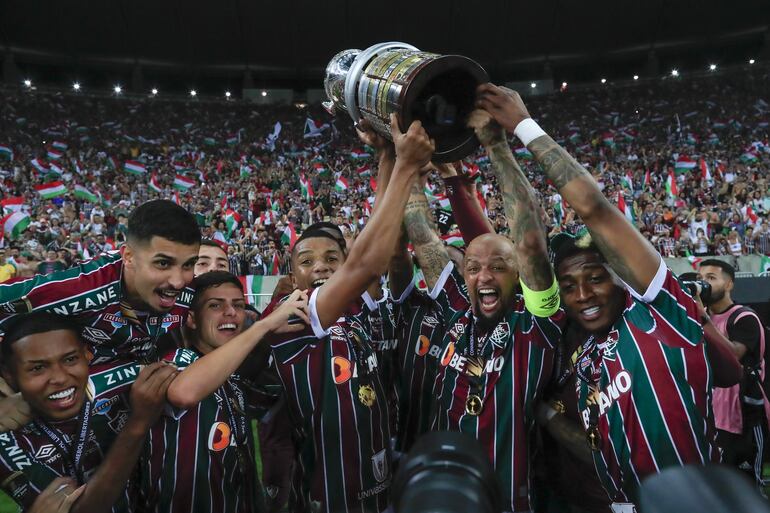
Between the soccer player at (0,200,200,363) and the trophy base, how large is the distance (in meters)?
1.05

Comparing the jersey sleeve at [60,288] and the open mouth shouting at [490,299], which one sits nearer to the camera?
the jersey sleeve at [60,288]

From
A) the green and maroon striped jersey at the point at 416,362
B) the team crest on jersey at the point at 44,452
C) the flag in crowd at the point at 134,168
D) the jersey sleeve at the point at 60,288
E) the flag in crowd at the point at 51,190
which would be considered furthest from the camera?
the flag in crowd at the point at 134,168

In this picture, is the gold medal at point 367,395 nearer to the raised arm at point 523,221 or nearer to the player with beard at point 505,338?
the player with beard at point 505,338

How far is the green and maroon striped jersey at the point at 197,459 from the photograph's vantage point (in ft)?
7.24

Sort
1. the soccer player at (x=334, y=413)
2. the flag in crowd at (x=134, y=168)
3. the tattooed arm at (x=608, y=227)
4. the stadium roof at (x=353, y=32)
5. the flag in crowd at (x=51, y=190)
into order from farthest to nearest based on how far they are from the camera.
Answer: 1. the stadium roof at (x=353, y=32)
2. the flag in crowd at (x=134, y=168)
3. the flag in crowd at (x=51, y=190)
4. the soccer player at (x=334, y=413)
5. the tattooed arm at (x=608, y=227)

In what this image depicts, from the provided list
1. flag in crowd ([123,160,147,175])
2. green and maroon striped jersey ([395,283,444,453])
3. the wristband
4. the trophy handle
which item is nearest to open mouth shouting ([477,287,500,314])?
green and maroon striped jersey ([395,283,444,453])

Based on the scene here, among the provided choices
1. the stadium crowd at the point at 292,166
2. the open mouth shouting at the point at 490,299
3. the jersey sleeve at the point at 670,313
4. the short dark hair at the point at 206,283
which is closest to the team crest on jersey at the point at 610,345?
the jersey sleeve at the point at 670,313

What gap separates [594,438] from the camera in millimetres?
2004

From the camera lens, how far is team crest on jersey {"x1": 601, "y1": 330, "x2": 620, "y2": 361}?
1981 mm

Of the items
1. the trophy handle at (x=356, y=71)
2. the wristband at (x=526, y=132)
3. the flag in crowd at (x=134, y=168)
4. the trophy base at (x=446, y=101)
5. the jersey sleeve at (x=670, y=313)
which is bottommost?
the jersey sleeve at (x=670, y=313)

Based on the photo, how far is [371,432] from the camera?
242 centimetres

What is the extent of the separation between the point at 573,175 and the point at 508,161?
438 millimetres

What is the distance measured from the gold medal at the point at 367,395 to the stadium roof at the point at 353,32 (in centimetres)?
2256

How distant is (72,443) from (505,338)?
165cm
